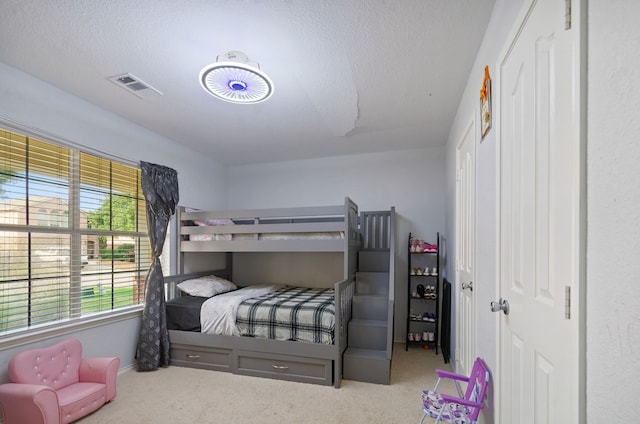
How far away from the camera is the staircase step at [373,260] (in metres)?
4.20

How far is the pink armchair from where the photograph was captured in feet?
6.38

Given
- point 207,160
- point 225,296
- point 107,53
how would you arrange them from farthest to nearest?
1. point 207,160
2. point 225,296
3. point 107,53

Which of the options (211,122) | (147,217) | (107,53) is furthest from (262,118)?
(147,217)

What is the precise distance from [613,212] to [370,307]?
2918 millimetres

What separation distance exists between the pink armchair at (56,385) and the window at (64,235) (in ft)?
0.88

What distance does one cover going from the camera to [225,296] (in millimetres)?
3457

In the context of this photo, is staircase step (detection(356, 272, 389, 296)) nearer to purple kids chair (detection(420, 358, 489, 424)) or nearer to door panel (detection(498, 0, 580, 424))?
purple kids chair (detection(420, 358, 489, 424))

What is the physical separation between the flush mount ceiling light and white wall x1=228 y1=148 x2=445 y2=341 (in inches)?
99.2

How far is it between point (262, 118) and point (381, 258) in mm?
2324

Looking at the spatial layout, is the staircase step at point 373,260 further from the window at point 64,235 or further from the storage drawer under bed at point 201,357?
the window at point 64,235

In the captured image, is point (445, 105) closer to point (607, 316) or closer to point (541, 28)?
point (541, 28)

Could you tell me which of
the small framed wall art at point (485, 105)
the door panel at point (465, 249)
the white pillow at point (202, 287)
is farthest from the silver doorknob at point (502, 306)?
the white pillow at point (202, 287)

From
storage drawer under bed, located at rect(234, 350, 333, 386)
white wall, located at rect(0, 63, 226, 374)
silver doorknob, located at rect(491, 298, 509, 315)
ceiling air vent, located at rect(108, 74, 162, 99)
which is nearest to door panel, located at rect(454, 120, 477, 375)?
silver doorknob, located at rect(491, 298, 509, 315)

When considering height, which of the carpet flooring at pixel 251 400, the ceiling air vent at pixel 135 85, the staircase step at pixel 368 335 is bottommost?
the carpet flooring at pixel 251 400
